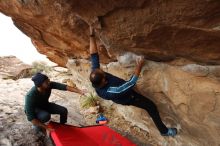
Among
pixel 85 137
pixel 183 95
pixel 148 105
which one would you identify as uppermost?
pixel 183 95

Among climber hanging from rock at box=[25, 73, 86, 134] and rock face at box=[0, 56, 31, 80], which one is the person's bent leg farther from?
rock face at box=[0, 56, 31, 80]

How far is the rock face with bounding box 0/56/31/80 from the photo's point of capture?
1251 cm

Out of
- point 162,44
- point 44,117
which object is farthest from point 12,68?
point 162,44

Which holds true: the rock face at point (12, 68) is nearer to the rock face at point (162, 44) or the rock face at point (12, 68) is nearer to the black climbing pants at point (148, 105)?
the rock face at point (162, 44)

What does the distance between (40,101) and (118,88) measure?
1.74m

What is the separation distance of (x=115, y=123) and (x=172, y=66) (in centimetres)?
302

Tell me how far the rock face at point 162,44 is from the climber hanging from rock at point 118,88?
24 cm

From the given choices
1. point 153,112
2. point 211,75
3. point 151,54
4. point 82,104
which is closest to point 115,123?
point 82,104

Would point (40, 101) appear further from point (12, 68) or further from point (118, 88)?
point (12, 68)

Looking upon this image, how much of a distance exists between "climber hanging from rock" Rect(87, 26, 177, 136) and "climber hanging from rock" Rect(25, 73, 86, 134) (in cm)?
73

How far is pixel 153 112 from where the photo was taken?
5277mm

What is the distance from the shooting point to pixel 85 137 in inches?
218

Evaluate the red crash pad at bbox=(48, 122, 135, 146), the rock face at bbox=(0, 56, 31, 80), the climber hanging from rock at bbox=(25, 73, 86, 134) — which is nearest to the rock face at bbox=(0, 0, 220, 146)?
the red crash pad at bbox=(48, 122, 135, 146)

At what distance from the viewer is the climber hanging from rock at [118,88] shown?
470 cm
